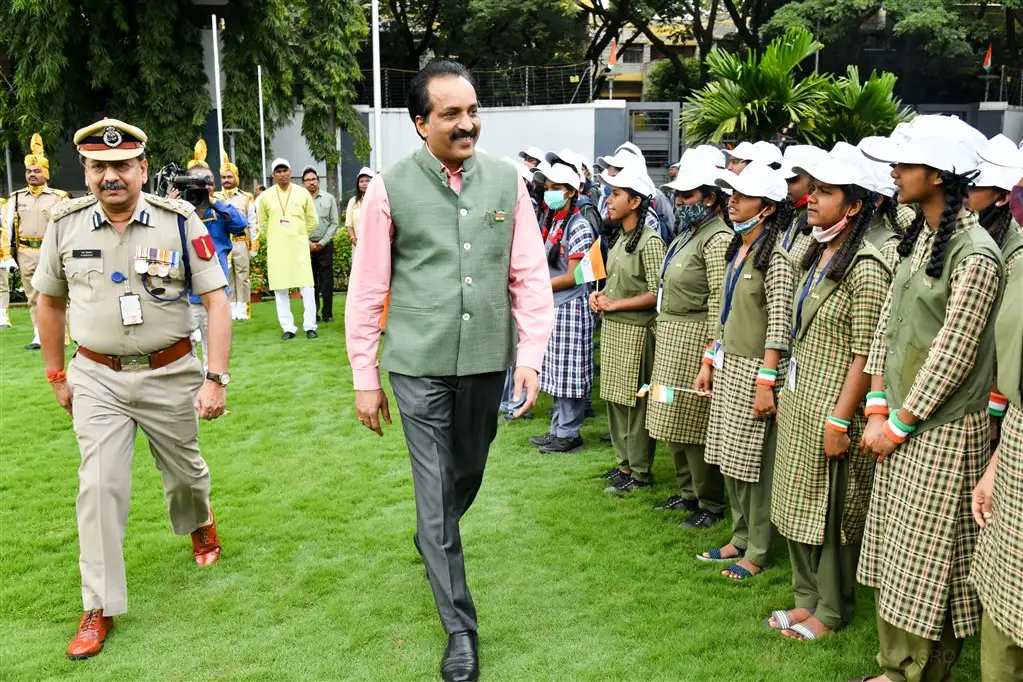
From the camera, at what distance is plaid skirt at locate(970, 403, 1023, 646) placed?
2.66 metres

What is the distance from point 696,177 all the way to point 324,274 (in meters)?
7.88

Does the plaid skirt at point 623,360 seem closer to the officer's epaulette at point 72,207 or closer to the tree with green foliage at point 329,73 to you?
the officer's epaulette at point 72,207

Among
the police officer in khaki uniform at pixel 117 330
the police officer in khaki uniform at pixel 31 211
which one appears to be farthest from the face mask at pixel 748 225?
the police officer in khaki uniform at pixel 31 211

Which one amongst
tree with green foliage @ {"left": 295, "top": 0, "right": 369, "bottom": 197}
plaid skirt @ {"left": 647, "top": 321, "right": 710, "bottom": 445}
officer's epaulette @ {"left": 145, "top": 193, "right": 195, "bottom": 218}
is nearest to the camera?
officer's epaulette @ {"left": 145, "top": 193, "right": 195, "bottom": 218}

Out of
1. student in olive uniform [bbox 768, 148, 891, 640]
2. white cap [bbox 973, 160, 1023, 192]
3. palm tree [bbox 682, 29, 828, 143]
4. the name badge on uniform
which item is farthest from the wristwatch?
palm tree [bbox 682, 29, 828, 143]

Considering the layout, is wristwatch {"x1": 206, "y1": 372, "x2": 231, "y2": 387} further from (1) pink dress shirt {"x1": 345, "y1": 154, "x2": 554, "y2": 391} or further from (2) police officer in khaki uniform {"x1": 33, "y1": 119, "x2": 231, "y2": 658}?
(1) pink dress shirt {"x1": 345, "y1": 154, "x2": 554, "y2": 391}

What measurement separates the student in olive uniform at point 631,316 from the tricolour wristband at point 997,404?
2824 millimetres

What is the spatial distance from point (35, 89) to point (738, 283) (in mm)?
19235

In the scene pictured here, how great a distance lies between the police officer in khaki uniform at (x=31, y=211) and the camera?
10000mm

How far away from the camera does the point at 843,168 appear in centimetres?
379

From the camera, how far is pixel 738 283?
4551 mm

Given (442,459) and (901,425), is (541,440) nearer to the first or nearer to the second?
(442,459)

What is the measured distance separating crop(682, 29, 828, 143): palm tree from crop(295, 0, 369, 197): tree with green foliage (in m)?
16.7

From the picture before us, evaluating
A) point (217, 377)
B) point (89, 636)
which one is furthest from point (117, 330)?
point (89, 636)
